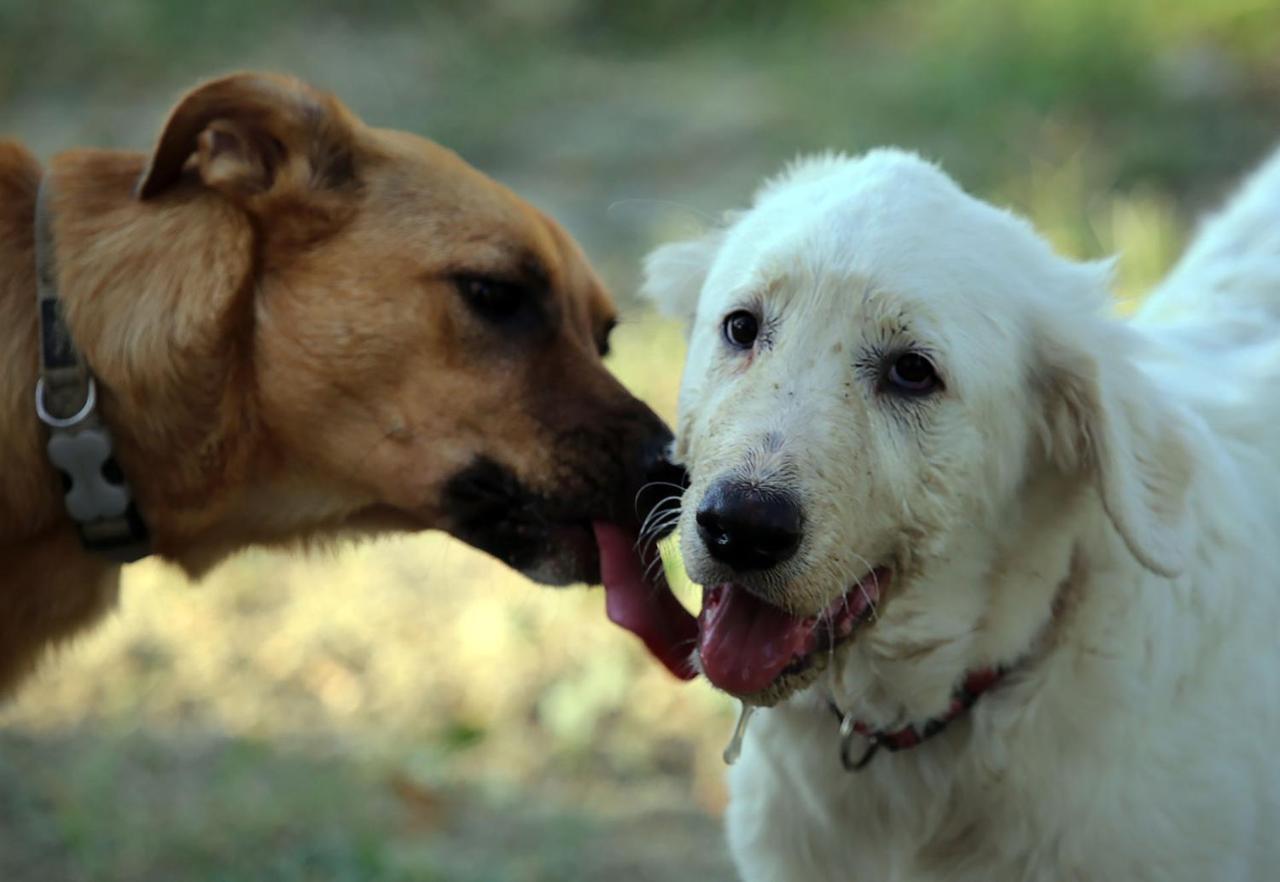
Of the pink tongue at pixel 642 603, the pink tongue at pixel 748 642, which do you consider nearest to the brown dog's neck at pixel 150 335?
the pink tongue at pixel 642 603

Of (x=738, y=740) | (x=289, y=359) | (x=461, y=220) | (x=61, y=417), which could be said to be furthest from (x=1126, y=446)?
(x=61, y=417)

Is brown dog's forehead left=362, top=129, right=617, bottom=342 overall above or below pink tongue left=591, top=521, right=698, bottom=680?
above

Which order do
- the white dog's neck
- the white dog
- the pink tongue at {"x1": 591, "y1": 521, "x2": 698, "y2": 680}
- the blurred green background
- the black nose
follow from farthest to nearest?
the blurred green background, the pink tongue at {"x1": 591, "y1": 521, "x2": 698, "y2": 680}, the white dog's neck, the white dog, the black nose

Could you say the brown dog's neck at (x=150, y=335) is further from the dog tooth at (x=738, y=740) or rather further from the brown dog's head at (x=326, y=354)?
the dog tooth at (x=738, y=740)

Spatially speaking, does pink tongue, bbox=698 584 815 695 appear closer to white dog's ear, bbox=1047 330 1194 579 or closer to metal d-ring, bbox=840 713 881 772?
metal d-ring, bbox=840 713 881 772

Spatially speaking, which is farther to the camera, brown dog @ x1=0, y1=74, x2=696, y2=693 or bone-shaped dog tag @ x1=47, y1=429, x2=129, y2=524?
brown dog @ x1=0, y1=74, x2=696, y2=693

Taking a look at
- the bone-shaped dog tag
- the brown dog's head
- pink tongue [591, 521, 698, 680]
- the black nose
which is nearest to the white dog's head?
the black nose

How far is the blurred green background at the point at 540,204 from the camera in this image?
391cm

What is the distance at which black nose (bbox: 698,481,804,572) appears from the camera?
2.25m

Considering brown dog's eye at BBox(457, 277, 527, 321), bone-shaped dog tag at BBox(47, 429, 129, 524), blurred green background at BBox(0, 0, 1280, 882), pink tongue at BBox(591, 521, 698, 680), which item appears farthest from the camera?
blurred green background at BBox(0, 0, 1280, 882)

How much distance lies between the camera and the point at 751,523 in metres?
2.25

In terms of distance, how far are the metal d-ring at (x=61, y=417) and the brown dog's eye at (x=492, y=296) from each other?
2.55 ft

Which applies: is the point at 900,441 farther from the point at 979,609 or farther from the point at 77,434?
the point at 77,434

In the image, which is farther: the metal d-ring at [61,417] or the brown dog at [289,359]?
the brown dog at [289,359]
